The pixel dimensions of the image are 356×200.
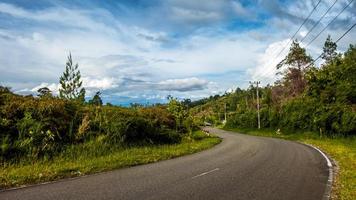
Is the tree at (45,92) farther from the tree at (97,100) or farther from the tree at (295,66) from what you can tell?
the tree at (295,66)

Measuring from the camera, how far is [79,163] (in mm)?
16297

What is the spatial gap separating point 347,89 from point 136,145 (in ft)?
111

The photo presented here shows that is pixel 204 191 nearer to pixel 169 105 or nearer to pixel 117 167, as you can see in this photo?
pixel 117 167

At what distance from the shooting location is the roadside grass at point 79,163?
1266cm

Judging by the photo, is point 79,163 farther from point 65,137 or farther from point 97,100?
point 97,100

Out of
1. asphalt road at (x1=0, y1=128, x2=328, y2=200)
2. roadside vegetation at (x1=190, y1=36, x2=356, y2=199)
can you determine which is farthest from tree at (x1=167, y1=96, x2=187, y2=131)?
asphalt road at (x1=0, y1=128, x2=328, y2=200)

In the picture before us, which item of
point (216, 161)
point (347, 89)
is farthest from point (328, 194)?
point (347, 89)

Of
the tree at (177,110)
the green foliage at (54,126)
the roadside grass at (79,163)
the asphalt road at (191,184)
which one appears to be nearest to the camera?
the asphalt road at (191,184)

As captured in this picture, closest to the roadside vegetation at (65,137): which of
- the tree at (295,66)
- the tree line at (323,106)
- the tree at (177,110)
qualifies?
the tree at (177,110)

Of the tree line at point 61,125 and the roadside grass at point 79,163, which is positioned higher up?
the tree line at point 61,125

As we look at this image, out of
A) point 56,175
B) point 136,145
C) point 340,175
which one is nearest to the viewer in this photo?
point 56,175

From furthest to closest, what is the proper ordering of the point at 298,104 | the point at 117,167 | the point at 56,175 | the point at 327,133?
the point at 298,104 → the point at 327,133 → the point at 117,167 → the point at 56,175

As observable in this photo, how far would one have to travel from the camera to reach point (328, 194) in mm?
11117

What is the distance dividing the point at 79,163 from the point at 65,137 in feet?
11.2
